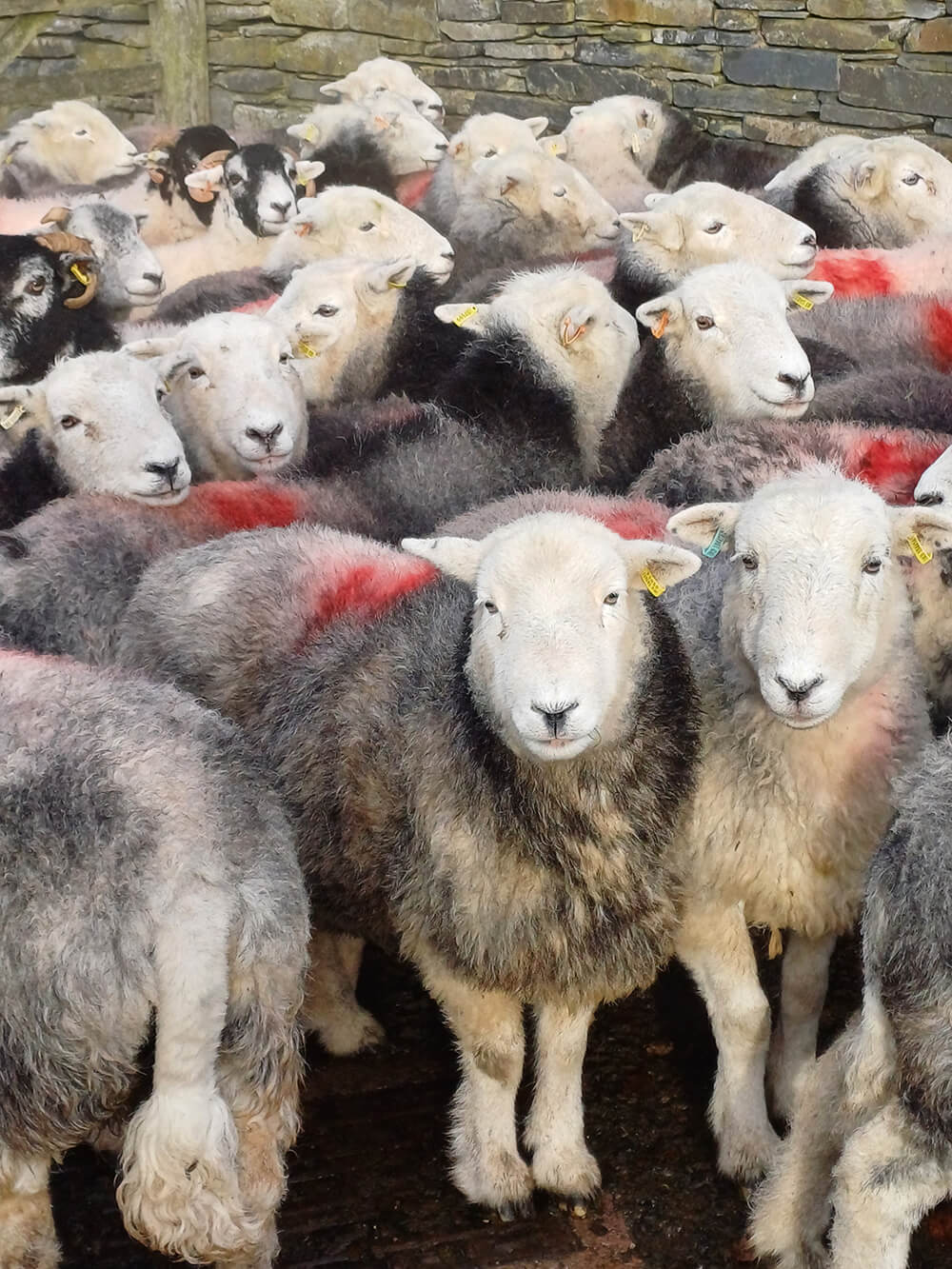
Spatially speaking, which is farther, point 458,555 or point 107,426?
point 107,426

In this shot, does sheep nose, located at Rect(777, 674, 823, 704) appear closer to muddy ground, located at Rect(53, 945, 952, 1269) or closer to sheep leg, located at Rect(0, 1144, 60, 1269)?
muddy ground, located at Rect(53, 945, 952, 1269)

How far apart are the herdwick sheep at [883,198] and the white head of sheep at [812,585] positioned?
149 inches

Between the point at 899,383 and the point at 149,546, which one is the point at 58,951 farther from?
the point at 899,383

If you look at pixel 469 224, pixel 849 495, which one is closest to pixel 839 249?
pixel 469 224

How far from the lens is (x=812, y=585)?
2869mm

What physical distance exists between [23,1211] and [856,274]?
4696 millimetres

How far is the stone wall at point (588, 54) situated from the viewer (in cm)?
775

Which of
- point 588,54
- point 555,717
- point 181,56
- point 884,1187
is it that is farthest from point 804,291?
point 181,56

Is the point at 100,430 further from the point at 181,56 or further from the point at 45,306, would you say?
the point at 181,56

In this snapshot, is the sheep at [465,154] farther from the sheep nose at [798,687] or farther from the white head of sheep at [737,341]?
the sheep nose at [798,687]

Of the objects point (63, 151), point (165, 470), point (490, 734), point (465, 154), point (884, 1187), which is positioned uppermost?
Answer: point (490, 734)

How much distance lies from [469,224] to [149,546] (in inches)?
145

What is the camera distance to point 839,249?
6.25 meters

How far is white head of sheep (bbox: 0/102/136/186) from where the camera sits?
337 inches
